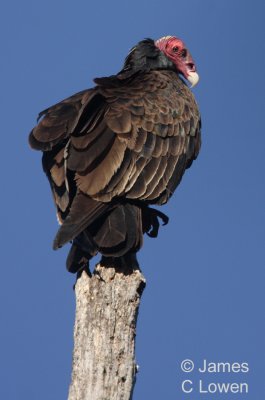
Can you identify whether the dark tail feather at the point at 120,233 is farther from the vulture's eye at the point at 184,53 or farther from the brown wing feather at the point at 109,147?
the vulture's eye at the point at 184,53

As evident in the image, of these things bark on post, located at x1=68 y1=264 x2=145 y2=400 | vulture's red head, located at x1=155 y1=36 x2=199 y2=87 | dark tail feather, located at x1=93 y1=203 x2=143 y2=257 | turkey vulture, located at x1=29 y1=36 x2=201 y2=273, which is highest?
vulture's red head, located at x1=155 y1=36 x2=199 y2=87

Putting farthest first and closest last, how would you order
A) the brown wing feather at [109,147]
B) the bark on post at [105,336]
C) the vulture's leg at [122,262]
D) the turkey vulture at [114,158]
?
the brown wing feather at [109,147] < the turkey vulture at [114,158] < the vulture's leg at [122,262] < the bark on post at [105,336]

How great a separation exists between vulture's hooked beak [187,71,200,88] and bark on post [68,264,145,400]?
9.10 ft

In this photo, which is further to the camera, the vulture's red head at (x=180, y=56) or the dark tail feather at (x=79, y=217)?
the vulture's red head at (x=180, y=56)

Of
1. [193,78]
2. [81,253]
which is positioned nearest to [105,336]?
[81,253]

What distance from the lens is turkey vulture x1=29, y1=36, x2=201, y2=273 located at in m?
6.10

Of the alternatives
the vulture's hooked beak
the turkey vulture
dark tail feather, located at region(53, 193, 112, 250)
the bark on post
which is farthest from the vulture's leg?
the vulture's hooked beak

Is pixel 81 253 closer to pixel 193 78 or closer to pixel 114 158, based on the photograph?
pixel 114 158

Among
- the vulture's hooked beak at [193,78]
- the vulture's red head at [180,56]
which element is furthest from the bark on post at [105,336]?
the vulture's red head at [180,56]

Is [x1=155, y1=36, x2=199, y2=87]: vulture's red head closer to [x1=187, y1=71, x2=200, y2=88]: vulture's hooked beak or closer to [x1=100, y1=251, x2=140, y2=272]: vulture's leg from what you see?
[x1=187, y1=71, x2=200, y2=88]: vulture's hooked beak

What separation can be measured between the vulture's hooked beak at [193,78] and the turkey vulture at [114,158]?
27.8 inches

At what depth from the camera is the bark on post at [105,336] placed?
5.36 metres

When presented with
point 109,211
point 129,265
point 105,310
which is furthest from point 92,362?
point 109,211

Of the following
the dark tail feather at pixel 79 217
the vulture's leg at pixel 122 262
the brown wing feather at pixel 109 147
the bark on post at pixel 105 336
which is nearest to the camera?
the bark on post at pixel 105 336
